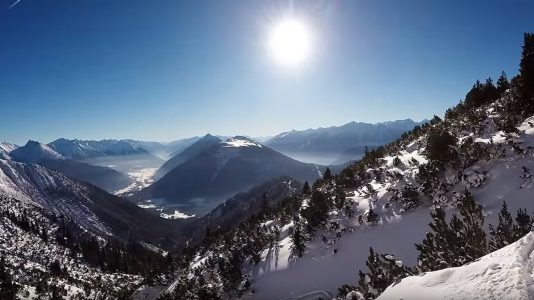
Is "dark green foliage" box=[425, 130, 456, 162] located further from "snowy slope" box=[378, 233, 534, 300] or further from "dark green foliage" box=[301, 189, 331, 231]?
"snowy slope" box=[378, 233, 534, 300]

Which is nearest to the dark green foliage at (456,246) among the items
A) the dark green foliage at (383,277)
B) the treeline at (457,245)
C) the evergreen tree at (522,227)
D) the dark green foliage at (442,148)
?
the treeline at (457,245)

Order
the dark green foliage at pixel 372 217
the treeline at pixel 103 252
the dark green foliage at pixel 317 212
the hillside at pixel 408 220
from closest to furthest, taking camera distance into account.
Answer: the hillside at pixel 408 220 < the dark green foliage at pixel 372 217 < the dark green foliage at pixel 317 212 < the treeline at pixel 103 252

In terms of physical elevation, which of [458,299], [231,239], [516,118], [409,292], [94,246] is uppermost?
[516,118]

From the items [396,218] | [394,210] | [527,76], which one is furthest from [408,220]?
[527,76]

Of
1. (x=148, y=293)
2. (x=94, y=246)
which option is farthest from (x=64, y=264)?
(x=148, y=293)

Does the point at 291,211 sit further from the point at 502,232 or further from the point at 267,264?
the point at 502,232

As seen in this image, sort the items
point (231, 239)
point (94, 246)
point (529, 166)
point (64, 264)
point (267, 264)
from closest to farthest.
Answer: point (529, 166), point (267, 264), point (231, 239), point (64, 264), point (94, 246)

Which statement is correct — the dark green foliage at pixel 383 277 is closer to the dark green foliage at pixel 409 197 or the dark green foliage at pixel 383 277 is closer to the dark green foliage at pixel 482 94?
the dark green foliage at pixel 409 197

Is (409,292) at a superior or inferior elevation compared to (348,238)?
superior
